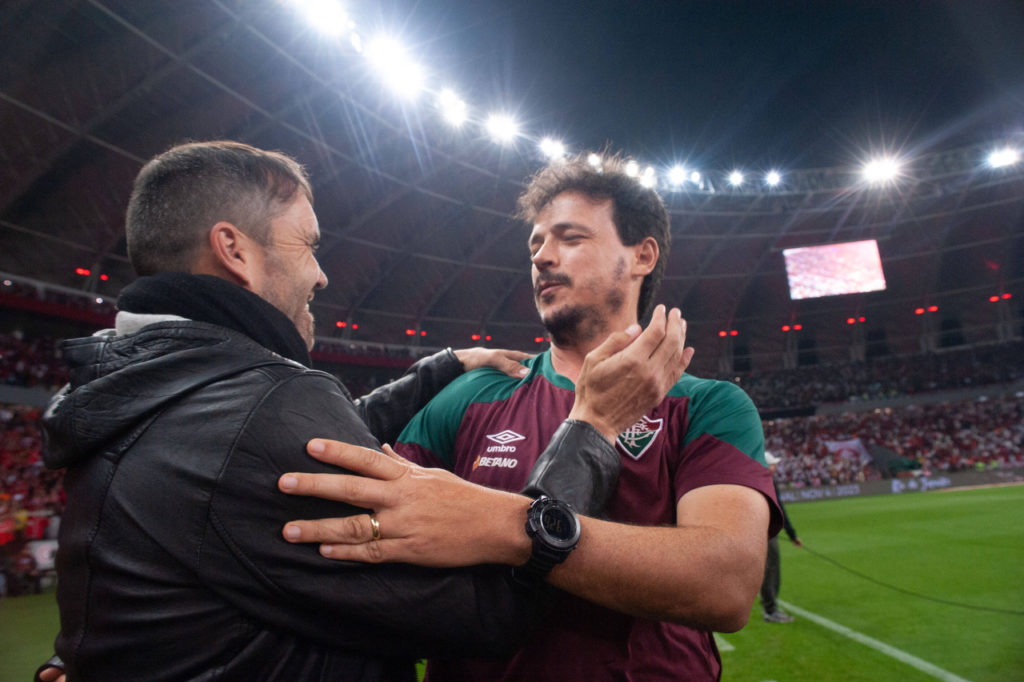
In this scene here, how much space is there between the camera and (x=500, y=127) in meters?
23.8

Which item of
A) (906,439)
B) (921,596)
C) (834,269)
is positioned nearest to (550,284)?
(921,596)

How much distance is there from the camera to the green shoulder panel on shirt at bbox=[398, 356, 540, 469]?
2.51 meters

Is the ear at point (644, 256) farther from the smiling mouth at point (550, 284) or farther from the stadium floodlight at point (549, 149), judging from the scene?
the stadium floodlight at point (549, 149)

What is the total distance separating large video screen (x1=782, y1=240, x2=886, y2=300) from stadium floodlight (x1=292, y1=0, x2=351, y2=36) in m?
26.4

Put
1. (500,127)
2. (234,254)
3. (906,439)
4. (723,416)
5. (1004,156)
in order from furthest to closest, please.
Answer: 1. (906,439)
2. (1004,156)
3. (500,127)
4. (723,416)
5. (234,254)

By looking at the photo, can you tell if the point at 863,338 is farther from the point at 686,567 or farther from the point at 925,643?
the point at 686,567

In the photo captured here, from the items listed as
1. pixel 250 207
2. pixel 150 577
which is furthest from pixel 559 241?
pixel 150 577

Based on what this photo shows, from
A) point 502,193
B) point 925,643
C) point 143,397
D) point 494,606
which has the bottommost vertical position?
point 925,643

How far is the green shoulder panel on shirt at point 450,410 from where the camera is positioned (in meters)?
2.51

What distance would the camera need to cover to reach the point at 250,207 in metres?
1.76

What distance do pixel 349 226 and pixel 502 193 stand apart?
729 centimetres

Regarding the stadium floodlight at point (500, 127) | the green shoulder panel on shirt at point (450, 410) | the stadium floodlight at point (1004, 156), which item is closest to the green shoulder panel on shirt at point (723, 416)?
the green shoulder panel on shirt at point (450, 410)

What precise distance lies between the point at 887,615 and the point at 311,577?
8.12 m

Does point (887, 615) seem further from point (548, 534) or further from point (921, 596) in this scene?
point (548, 534)
